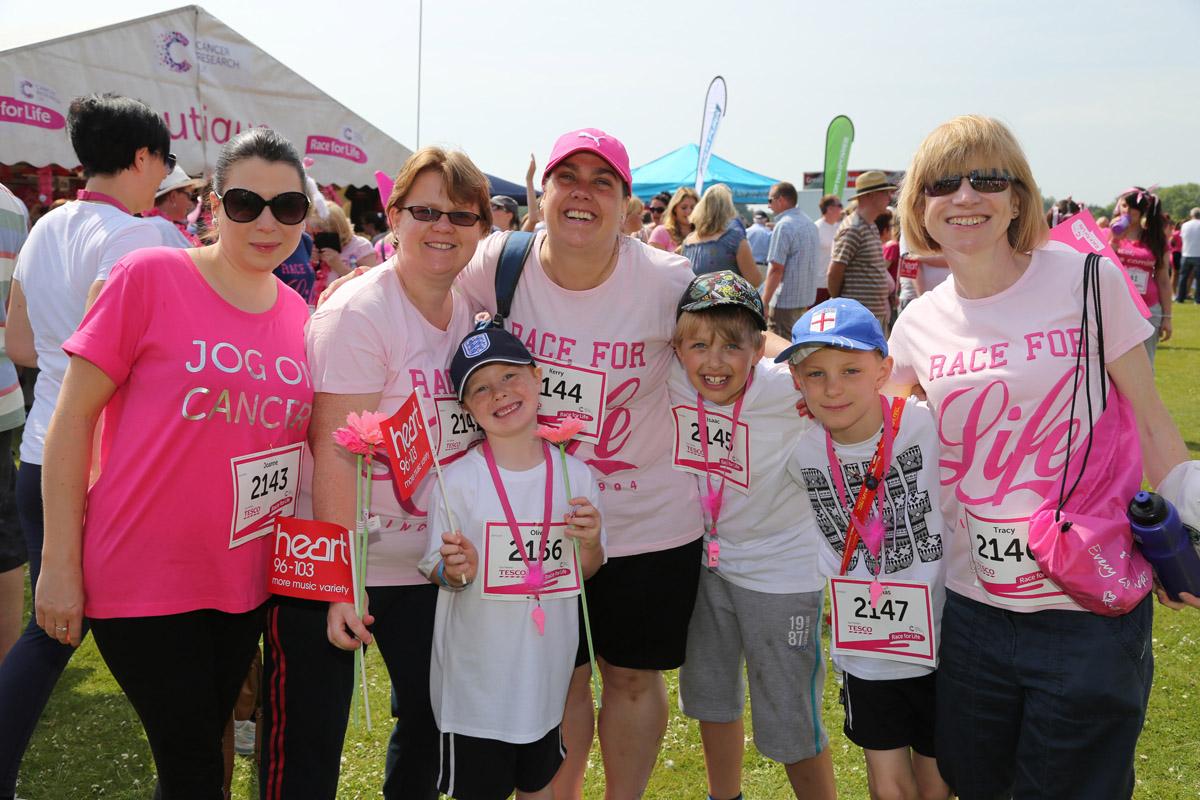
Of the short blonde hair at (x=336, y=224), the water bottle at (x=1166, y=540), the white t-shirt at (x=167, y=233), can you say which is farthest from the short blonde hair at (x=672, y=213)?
the water bottle at (x=1166, y=540)

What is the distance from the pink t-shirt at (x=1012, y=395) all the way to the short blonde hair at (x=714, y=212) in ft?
19.1

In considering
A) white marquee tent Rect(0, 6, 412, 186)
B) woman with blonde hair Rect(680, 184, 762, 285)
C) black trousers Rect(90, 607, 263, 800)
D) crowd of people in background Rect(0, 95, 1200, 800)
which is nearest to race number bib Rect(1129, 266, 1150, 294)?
woman with blonde hair Rect(680, 184, 762, 285)

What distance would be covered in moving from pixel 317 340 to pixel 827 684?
2.79 m

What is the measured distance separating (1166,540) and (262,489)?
2000mm

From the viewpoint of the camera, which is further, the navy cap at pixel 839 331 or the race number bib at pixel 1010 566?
the navy cap at pixel 839 331

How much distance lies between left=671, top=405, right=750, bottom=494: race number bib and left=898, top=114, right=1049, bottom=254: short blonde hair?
2.70 ft

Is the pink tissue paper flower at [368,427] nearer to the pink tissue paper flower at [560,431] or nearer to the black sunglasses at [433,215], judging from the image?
the pink tissue paper flower at [560,431]

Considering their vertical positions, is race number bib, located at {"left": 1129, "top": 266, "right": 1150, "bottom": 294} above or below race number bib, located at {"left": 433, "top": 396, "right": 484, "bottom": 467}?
above

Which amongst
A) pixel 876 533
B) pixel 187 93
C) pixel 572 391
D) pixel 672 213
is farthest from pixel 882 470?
pixel 672 213

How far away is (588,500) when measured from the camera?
2.31m

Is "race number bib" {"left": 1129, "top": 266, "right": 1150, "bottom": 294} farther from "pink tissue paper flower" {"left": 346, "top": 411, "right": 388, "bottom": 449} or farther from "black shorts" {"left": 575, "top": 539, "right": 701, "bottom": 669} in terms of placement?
"pink tissue paper flower" {"left": 346, "top": 411, "right": 388, "bottom": 449}

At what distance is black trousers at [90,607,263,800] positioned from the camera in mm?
1938

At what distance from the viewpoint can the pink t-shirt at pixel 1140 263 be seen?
6637mm

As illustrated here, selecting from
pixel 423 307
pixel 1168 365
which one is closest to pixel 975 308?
pixel 423 307
